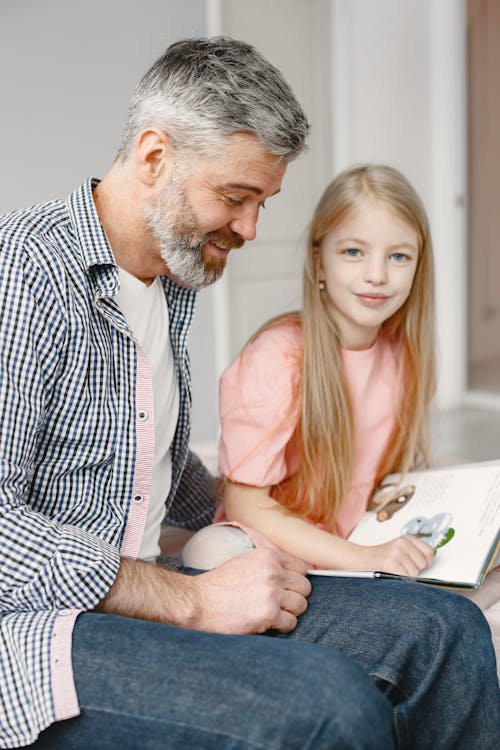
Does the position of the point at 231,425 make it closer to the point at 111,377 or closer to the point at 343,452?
the point at 343,452

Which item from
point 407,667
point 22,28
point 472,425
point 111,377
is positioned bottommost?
point 472,425

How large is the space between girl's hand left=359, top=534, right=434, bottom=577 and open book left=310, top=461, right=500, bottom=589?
0.02 m

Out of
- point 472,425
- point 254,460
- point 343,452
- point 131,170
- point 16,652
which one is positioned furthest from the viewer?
point 472,425

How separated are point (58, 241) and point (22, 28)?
2212 mm

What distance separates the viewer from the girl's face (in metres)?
1.57

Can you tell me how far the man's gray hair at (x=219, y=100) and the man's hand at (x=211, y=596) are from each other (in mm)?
547

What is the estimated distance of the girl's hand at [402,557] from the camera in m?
1.33

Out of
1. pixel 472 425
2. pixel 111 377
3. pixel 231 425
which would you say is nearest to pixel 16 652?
pixel 111 377

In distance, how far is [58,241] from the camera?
3.96ft

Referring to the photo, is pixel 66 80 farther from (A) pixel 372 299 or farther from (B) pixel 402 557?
(B) pixel 402 557

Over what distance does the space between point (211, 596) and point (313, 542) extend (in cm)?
34

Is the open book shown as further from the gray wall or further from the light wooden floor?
the gray wall

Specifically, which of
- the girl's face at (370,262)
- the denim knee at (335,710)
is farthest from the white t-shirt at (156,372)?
the denim knee at (335,710)

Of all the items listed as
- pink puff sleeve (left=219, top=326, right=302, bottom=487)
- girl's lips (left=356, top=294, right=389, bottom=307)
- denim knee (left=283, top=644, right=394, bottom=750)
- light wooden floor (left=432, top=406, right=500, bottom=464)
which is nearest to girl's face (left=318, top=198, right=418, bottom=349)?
girl's lips (left=356, top=294, right=389, bottom=307)
